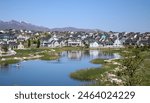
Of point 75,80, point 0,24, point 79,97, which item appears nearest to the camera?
point 79,97

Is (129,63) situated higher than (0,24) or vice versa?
(0,24)

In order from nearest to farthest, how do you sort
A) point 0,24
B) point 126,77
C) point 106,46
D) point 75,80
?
point 126,77
point 0,24
point 75,80
point 106,46

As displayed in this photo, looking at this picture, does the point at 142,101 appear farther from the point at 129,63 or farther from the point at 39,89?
the point at 129,63

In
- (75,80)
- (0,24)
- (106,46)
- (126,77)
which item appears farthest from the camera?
(106,46)

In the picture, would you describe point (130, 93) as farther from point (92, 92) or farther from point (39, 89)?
point (39, 89)

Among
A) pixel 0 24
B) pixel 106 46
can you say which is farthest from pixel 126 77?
pixel 106 46

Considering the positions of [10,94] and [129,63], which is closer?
[10,94]

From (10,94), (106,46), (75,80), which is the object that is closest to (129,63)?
(10,94)

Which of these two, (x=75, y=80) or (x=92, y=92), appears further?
(x=75, y=80)

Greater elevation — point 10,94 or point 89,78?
point 10,94
